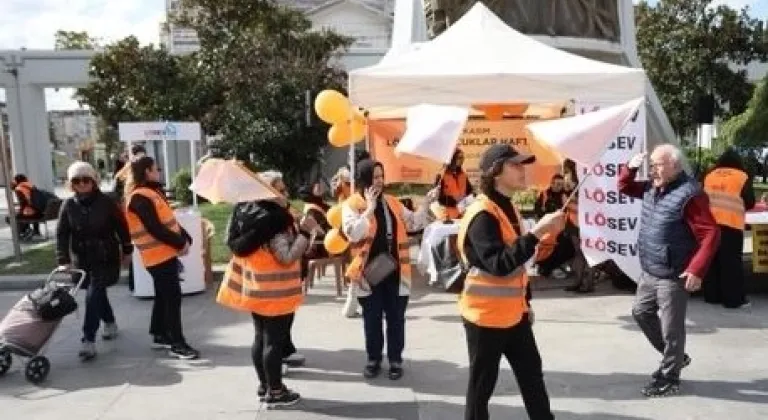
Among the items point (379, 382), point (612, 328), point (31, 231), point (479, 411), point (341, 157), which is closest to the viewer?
point (479, 411)

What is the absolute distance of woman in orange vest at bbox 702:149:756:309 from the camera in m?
8.00

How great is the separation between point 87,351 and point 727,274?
6.36m

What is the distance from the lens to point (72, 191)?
22.0ft

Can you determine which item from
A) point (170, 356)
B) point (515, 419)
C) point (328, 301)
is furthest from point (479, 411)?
point (328, 301)

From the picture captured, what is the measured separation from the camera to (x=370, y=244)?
5.97 metres

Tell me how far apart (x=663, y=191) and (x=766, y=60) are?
30871mm

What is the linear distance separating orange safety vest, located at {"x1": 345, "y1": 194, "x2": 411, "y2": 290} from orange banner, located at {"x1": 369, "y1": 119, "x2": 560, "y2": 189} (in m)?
5.39

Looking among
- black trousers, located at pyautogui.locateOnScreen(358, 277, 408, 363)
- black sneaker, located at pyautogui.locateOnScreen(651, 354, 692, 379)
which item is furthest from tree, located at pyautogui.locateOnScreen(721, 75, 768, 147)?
black trousers, located at pyautogui.locateOnScreen(358, 277, 408, 363)

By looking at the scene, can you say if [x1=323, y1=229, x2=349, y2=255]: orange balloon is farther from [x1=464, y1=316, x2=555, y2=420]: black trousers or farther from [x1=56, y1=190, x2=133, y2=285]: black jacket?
[x1=464, y1=316, x2=555, y2=420]: black trousers

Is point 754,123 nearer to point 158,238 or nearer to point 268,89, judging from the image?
point 268,89

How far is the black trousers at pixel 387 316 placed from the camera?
5.96 meters

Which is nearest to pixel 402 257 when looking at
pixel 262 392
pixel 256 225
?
pixel 256 225

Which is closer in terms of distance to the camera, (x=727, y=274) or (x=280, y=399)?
(x=280, y=399)

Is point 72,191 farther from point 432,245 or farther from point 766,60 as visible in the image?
point 766,60
